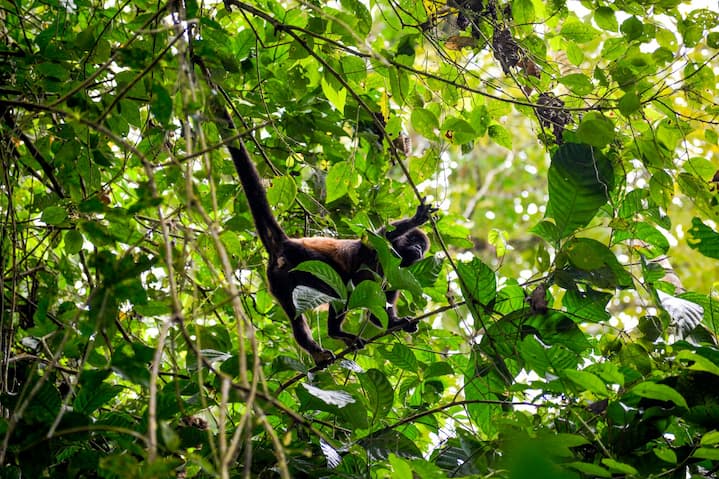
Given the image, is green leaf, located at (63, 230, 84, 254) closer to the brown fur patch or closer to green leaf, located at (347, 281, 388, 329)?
green leaf, located at (347, 281, 388, 329)

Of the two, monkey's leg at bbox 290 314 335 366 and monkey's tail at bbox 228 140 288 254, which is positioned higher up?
monkey's tail at bbox 228 140 288 254

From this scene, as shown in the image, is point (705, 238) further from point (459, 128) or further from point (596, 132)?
point (459, 128)

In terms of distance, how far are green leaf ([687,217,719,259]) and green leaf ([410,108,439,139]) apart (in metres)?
1.30

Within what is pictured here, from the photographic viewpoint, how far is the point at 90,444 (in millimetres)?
3090

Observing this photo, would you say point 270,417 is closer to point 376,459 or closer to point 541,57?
point 376,459

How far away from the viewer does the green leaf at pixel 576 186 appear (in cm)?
286

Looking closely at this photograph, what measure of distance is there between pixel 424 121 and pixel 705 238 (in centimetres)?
144

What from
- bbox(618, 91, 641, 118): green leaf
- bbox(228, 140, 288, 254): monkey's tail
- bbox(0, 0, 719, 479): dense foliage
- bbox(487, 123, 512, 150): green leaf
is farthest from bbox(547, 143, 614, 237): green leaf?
bbox(228, 140, 288, 254): monkey's tail

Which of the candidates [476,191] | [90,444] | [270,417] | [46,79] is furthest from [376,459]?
[476,191]

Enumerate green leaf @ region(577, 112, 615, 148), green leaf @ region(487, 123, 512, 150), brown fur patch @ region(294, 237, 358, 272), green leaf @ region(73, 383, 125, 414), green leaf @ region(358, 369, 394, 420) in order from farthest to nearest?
brown fur patch @ region(294, 237, 358, 272), green leaf @ region(487, 123, 512, 150), green leaf @ region(358, 369, 394, 420), green leaf @ region(577, 112, 615, 148), green leaf @ region(73, 383, 125, 414)

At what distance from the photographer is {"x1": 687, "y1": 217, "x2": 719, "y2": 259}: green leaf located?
10.0 feet

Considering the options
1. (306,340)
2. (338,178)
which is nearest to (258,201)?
(338,178)

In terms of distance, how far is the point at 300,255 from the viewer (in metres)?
4.83

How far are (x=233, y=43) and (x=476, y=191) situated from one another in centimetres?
1516
